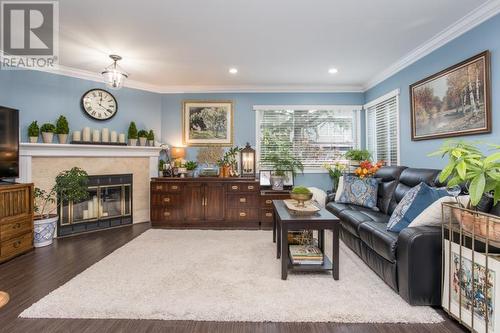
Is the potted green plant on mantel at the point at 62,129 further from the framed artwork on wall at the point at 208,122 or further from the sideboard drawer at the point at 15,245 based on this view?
the framed artwork on wall at the point at 208,122

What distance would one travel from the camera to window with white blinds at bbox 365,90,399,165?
4152 mm

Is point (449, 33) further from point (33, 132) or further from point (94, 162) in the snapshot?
point (33, 132)

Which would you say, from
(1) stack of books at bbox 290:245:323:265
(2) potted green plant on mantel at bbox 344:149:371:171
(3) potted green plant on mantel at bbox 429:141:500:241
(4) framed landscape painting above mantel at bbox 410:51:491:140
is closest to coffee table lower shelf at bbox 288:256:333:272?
(1) stack of books at bbox 290:245:323:265

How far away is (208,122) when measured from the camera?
5105 millimetres

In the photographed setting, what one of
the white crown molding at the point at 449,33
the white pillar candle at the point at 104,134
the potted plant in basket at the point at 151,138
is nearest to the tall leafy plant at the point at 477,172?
the white crown molding at the point at 449,33

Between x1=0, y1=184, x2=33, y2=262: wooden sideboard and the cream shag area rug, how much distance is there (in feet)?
3.72

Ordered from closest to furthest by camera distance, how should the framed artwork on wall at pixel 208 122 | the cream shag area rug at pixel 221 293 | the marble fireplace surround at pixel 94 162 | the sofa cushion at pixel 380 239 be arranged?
1. the cream shag area rug at pixel 221 293
2. the sofa cushion at pixel 380 239
3. the marble fireplace surround at pixel 94 162
4. the framed artwork on wall at pixel 208 122

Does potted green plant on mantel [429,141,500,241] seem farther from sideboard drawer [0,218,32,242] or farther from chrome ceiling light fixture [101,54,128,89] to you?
sideboard drawer [0,218,32,242]

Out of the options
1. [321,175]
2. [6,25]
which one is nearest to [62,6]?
[6,25]

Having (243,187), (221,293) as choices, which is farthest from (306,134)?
(221,293)

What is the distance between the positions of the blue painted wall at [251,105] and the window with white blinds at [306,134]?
0.15 metres

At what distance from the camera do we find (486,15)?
2.51 metres

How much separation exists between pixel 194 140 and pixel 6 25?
2.96 meters

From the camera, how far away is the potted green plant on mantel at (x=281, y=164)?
188 inches
